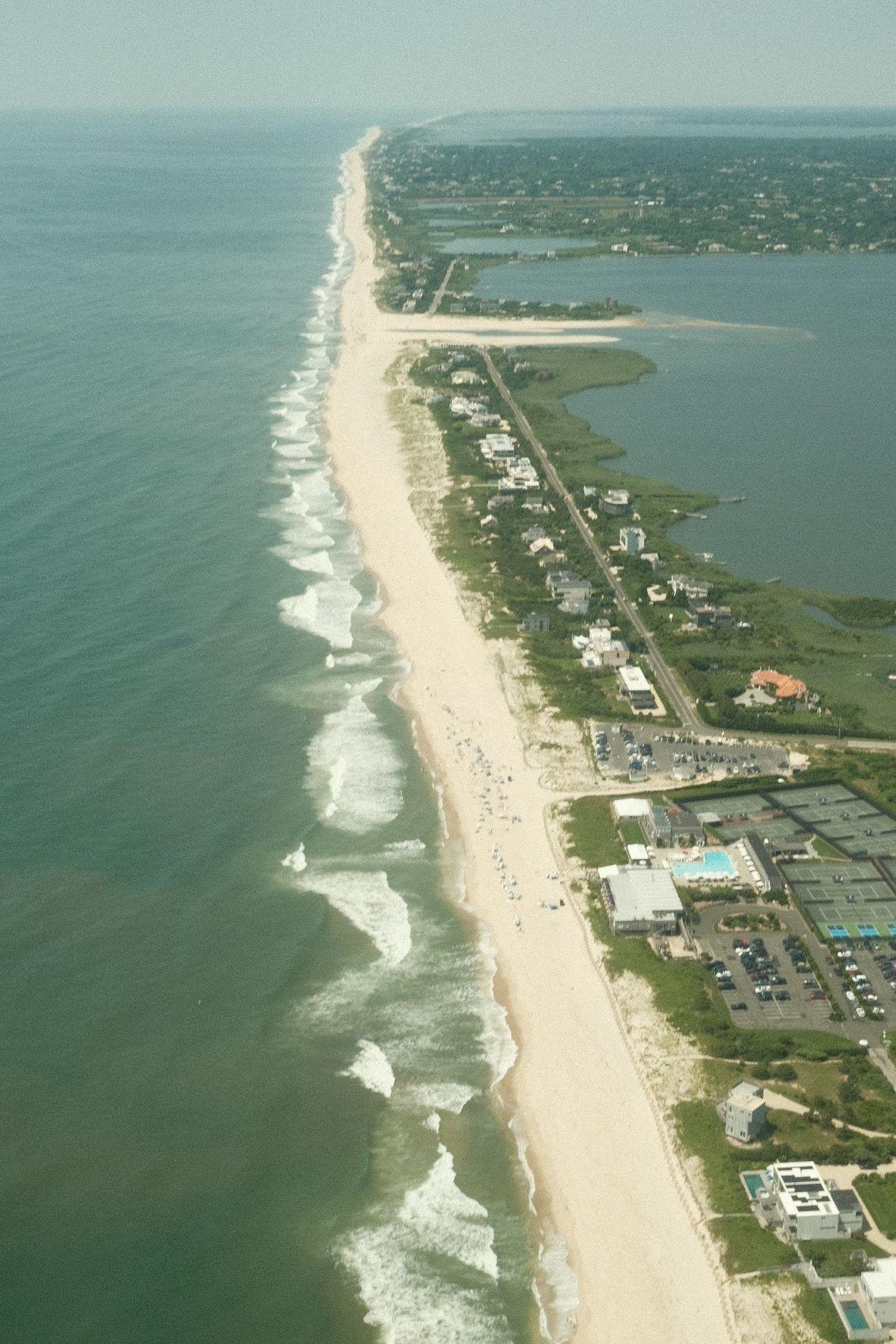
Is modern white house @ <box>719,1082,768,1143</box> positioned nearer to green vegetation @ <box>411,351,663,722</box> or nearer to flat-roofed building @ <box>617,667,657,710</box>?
green vegetation @ <box>411,351,663,722</box>

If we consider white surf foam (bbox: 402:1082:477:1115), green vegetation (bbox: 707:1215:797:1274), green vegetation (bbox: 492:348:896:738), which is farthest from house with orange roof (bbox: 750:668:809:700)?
green vegetation (bbox: 707:1215:797:1274)

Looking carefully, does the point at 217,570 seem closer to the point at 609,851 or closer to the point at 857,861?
the point at 609,851

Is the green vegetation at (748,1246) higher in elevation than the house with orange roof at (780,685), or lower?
lower

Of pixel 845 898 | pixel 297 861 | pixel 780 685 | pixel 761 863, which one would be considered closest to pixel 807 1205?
pixel 845 898

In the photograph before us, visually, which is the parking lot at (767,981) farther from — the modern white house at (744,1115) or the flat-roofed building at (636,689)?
the flat-roofed building at (636,689)

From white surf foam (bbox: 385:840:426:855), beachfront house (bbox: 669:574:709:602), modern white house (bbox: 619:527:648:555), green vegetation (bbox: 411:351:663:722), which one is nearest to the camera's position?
white surf foam (bbox: 385:840:426:855)

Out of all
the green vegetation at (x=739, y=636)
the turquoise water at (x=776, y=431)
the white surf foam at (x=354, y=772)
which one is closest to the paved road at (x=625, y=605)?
the green vegetation at (x=739, y=636)
